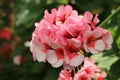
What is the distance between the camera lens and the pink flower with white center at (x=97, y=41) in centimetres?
158

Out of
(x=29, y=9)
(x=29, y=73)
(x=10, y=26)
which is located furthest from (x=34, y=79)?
(x=10, y=26)

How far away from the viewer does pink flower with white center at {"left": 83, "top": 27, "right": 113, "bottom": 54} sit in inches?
62.4

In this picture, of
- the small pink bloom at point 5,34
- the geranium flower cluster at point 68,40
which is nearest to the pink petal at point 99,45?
the geranium flower cluster at point 68,40

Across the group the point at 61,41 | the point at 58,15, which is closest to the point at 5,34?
the point at 58,15

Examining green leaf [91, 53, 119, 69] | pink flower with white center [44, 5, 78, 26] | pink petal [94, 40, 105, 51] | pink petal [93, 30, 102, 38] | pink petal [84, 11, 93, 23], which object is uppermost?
pink flower with white center [44, 5, 78, 26]

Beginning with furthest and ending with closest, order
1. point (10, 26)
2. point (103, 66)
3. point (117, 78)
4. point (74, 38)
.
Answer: point (10, 26), point (117, 78), point (103, 66), point (74, 38)

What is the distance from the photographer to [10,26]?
4832 mm

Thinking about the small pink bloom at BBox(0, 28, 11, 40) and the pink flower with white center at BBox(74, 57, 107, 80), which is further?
the small pink bloom at BBox(0, 28, 11, 40)

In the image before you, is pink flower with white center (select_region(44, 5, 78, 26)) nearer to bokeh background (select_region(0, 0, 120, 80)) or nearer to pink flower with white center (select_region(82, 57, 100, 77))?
pink flower with white center (select_region(82, 57, 100, 77))

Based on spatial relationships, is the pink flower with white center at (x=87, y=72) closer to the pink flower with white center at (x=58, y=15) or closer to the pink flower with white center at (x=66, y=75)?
the pink flower with white center at (x=66, y=75)

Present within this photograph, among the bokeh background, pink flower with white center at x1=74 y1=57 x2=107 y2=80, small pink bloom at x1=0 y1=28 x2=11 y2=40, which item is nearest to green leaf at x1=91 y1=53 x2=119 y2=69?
the bokeh background

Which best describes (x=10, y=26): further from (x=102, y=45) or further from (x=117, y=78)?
(x=102, y=45)

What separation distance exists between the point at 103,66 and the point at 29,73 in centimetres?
137

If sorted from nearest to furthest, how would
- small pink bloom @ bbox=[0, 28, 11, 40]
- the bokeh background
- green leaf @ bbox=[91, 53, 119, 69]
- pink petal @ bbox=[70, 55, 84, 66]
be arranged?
pink petal @ bbox=[70, 55, 84, 66] < green leaf @ bbox=[91, 53, 119, 69] < the bokeh background < small pink bloom @ bbox=[0, 28, 11, 40]
